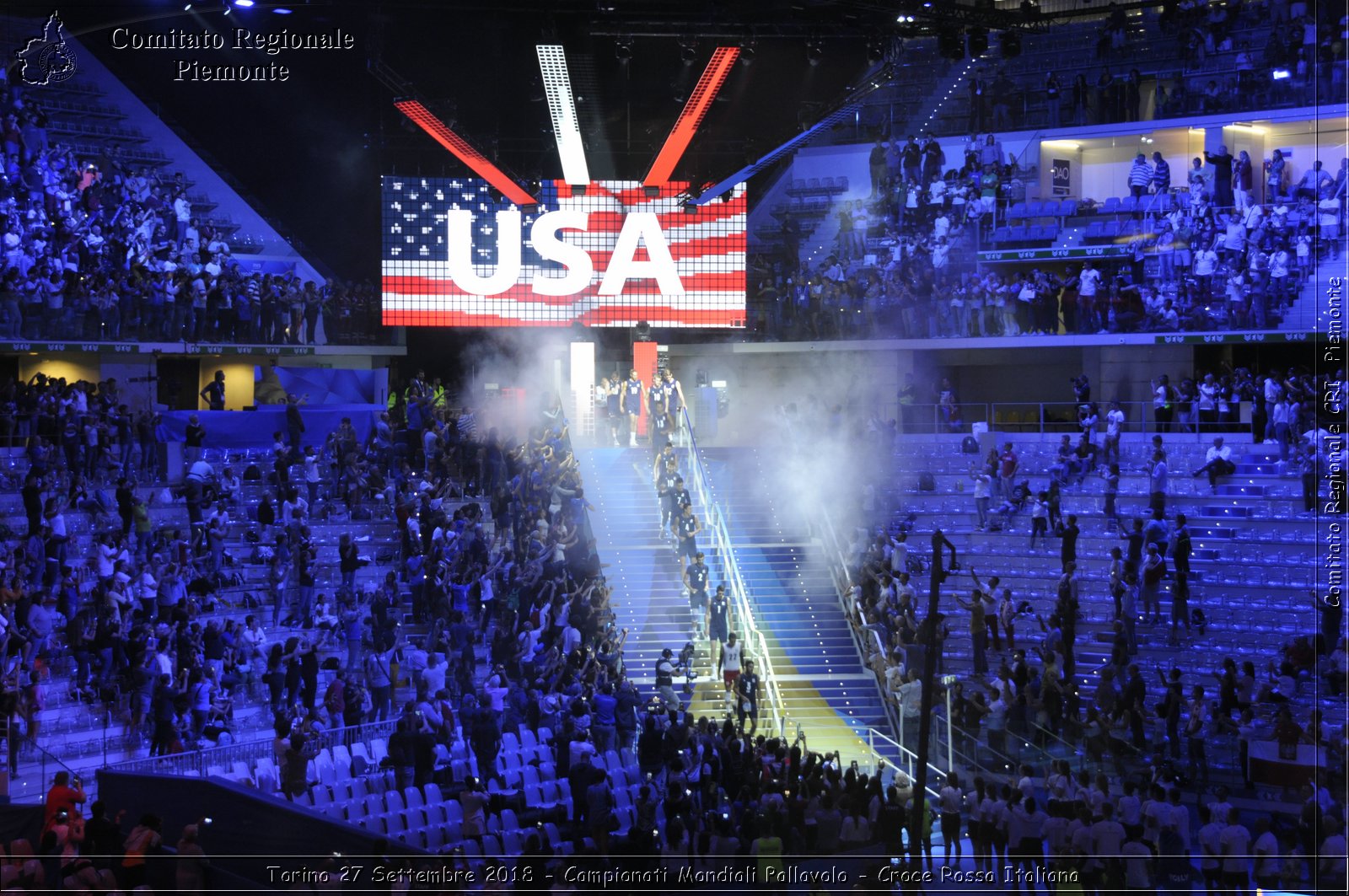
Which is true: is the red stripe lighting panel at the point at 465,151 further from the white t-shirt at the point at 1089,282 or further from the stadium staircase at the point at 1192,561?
the white t-shirt at the point at 1089,282

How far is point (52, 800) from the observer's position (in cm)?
1298

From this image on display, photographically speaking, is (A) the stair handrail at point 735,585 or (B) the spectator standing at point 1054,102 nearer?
(A) the stair handrail at point 735,585

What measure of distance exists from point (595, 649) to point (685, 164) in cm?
1503

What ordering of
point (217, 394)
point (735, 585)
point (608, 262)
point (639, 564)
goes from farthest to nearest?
point (608, 262)
point (217, 394)
point (639, 564)
point (735, 585)

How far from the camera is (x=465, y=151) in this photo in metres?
26.1

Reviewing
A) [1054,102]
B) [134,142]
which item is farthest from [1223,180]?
[134,142]

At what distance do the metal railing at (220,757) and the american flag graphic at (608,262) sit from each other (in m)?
14.4

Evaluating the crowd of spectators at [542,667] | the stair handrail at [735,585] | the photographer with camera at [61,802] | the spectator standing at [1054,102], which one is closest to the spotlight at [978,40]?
the spectator standing at [1054,102]

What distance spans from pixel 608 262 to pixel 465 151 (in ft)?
15.7

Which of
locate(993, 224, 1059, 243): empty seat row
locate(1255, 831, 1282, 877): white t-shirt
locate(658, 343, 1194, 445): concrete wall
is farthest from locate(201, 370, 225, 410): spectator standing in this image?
locate(1255, 831, 1282, 877): white t-shirt

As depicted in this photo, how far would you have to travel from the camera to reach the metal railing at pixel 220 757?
1444 cm

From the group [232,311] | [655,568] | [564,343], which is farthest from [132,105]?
[655,568]

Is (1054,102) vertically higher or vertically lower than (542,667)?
higher

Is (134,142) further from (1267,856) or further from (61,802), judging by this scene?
(1267,856)
